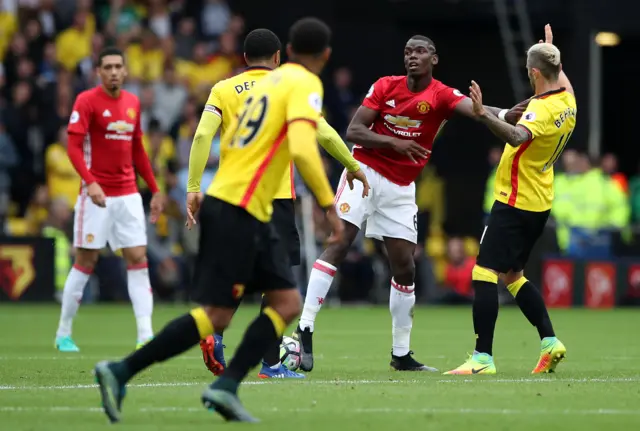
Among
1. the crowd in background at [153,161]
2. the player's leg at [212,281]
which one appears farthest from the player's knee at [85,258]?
the crowd in background at [153,161]

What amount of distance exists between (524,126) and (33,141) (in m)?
13.3

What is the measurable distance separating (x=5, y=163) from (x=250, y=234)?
14647mm

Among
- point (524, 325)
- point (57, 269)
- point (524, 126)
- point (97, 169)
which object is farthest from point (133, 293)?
point (57, 269)

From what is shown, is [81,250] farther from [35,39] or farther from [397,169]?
[35,39]

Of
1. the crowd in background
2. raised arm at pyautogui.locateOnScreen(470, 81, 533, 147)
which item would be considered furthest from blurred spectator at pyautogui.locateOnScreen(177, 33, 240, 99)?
raised arm at pyautogui.locateOnScreen(470, 81, 533, 147)

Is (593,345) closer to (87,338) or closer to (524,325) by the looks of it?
(524,325)

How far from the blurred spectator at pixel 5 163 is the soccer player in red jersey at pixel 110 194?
342 inches

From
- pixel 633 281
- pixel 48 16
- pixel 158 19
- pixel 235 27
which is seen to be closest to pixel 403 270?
pixel 633 281

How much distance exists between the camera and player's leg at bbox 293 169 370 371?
A: 10859 millimetres

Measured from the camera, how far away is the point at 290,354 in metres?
10.3

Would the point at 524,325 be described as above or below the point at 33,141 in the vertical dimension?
below

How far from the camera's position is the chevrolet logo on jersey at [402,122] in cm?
1095

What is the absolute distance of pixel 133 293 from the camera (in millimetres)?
13047

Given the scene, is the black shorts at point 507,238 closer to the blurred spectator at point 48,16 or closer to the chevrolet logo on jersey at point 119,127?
the chevrolet logo on jersey at point 119,127
